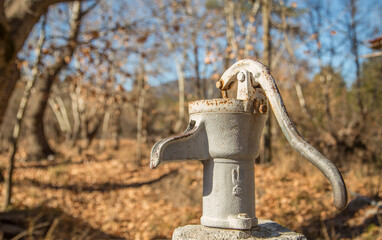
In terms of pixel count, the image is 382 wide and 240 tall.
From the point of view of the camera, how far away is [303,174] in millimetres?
7164

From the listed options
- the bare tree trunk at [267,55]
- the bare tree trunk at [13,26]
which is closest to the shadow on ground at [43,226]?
the bare tree trunk at [13,26]

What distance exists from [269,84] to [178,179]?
249 inches

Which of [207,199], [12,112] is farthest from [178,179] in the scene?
[12,112]

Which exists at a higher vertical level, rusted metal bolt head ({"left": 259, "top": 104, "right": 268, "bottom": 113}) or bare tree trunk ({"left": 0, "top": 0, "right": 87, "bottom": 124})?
bare tree trunk ({"left": 0, "top": 0, "right": 87, "bottom": 124})

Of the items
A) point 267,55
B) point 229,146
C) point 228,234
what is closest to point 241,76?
point 229,146

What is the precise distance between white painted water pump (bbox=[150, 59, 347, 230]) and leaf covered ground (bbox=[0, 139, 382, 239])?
3.10m

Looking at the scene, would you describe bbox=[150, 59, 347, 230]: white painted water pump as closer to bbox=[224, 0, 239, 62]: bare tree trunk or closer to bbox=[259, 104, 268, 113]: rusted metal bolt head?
bbox=[259, 104, 268, 113]: rusted metal bolt head

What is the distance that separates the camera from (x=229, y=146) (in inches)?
63.3

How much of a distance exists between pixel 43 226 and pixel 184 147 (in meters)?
4.43

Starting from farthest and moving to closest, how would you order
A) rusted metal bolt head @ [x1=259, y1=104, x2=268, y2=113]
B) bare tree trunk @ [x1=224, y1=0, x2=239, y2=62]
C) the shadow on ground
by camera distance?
bare tree trunk @ [x1=224, y1=0, x2=239, y2=62]
the shadow on ground
rusted metal bolt head @ [x1=259, y1=104, x2=268, y2=113]

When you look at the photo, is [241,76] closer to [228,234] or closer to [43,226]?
[228,234]

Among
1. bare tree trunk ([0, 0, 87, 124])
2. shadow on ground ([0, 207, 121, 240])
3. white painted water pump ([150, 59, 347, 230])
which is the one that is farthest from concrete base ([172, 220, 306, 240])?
shadow on ground ([0, 207, 121, 240])

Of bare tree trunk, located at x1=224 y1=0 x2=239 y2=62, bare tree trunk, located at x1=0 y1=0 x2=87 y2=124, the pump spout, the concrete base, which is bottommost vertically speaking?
the concrete base

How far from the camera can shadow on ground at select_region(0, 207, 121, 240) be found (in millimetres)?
4734
